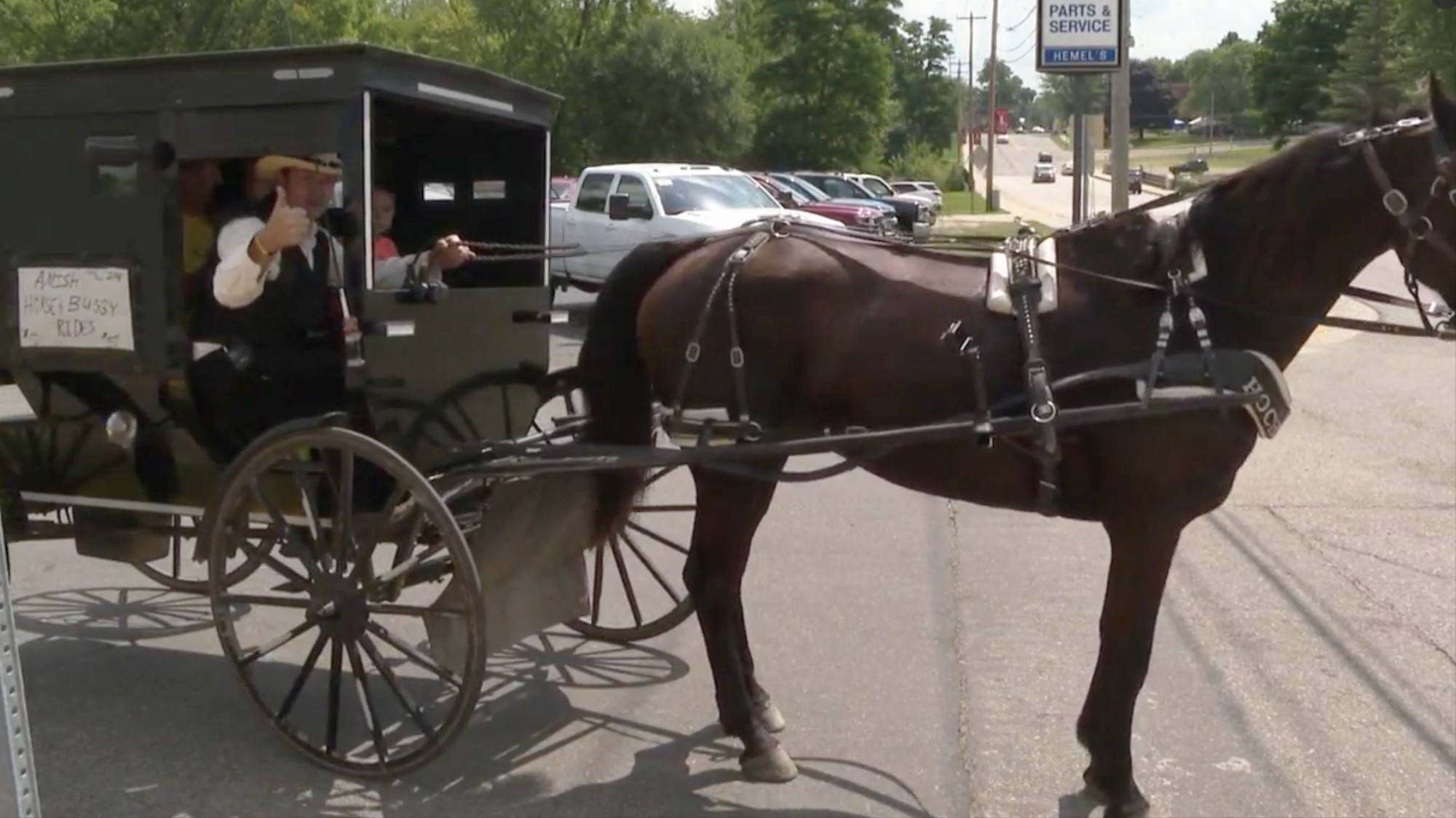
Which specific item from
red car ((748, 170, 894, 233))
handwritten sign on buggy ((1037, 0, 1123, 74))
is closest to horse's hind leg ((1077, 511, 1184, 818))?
handwritten sign on buggy ((1037, 0, 1123, 74))

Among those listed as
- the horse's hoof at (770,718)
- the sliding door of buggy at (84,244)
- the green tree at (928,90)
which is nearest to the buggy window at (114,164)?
the sliding door of buggy at (84,244)

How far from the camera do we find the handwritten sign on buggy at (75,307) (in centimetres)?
520

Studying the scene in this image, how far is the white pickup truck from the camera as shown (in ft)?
60.5

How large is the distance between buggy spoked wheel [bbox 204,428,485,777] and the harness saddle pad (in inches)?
70.9

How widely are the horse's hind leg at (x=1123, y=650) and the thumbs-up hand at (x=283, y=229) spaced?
2.72m

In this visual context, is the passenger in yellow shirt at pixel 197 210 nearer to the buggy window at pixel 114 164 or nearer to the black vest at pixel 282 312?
the black vest at pixel 282 312

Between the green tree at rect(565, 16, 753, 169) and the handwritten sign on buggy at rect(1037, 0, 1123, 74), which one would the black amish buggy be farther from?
the green tree at rect(565, 16, 753, 169)

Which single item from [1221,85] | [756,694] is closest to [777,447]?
[756,694]

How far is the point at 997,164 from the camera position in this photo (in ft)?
407

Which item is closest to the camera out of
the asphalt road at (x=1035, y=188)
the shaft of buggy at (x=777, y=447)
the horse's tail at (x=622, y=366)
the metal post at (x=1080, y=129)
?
the shaft of buggy at (x=777, y=447)

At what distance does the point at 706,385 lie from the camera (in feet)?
16.7

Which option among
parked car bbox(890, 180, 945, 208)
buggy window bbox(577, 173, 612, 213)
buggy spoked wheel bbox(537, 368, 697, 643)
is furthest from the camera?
parked car bbox(890, 180, 945, 208)

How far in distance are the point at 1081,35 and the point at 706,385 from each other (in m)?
9.51

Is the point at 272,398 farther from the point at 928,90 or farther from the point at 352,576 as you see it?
the point at 928,90
